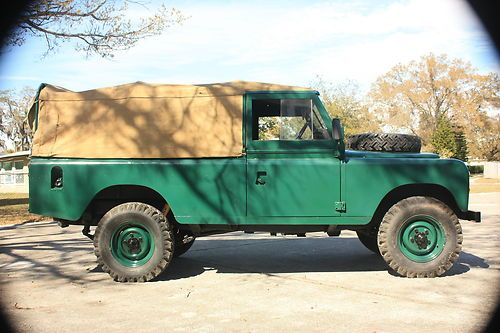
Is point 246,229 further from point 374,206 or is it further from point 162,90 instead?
point 162,90

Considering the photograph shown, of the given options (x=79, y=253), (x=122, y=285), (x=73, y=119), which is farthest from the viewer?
(x=79, y=253)

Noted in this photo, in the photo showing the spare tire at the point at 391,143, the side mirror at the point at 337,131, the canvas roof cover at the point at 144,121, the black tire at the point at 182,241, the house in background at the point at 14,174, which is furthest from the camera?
the house in background at the point at 14,174

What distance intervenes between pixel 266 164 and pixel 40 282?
123 inches

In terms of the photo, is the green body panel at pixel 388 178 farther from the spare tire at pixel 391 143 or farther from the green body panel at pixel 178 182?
the green body panel at pixel 178 182

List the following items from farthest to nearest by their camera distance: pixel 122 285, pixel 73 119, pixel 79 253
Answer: pixel 79 253 < pixel 73 119 < pixel 122 285

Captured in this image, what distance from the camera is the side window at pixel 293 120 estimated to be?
6090mm

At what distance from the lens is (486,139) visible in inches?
2151

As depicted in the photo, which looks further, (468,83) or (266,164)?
(468,83)

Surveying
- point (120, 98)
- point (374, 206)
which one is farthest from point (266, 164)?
point (120, 98)

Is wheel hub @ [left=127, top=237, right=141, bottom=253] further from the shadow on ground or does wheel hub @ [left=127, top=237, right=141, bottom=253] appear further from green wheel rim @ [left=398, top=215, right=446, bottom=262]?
green wheel rim @ [left=398, top=215, right=446, bottom=262]

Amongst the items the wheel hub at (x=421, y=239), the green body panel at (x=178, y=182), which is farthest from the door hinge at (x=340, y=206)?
the green body panel at (x=178, y=182)

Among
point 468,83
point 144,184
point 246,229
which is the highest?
point 468,83

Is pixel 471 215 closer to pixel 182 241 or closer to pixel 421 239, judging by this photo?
pixel 421 239

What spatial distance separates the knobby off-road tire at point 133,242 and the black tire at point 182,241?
27.6 inches
